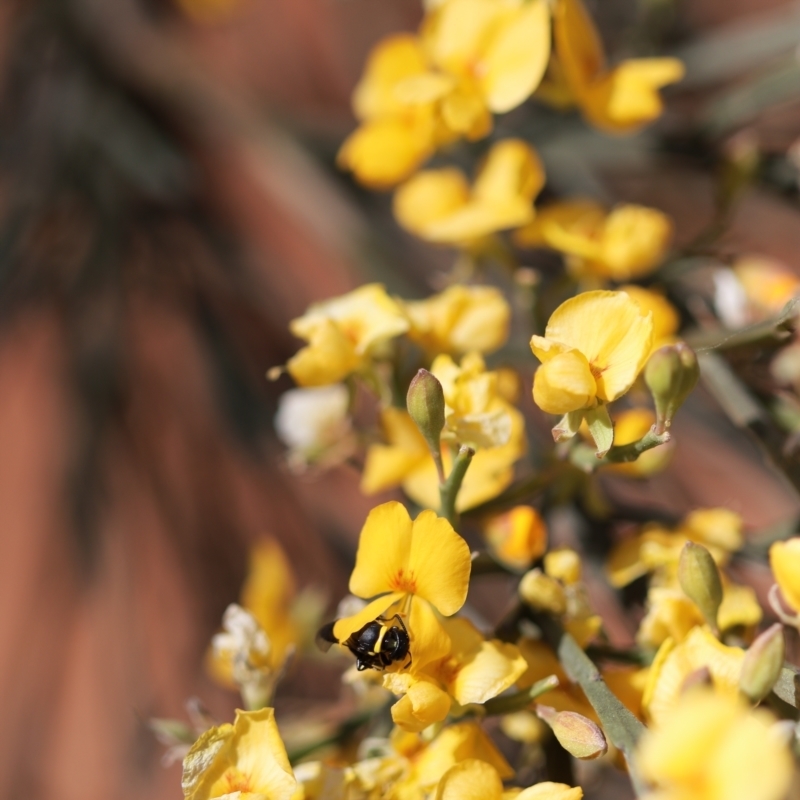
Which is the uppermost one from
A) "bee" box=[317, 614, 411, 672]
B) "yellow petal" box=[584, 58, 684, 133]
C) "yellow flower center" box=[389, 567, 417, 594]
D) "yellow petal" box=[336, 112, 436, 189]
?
"yellow petal" box=[336, 112, 436, 189]

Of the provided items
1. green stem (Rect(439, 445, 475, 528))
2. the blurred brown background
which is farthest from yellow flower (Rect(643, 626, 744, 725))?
the blurred brown background

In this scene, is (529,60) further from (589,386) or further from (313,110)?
(313,110)

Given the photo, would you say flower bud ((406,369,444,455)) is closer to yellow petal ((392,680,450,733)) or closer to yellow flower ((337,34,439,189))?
yellow petal ((392,680,450,733))

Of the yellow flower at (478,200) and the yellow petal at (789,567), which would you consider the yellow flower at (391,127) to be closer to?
the yellow flower at (478,200)

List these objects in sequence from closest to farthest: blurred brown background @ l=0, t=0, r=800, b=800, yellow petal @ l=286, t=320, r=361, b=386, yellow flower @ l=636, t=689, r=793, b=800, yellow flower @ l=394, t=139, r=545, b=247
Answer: yellow flower @ l=636, t=689, r=793, b=800 → yellow petal @ l=286, t=320, r=361, b=386 → yellow flower @ l=394, t=139, r=545, b=247 → blurred brown background @ l=0, t=0, r=800, b=800

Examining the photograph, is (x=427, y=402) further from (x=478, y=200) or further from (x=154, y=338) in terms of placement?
(x=154, y=338)

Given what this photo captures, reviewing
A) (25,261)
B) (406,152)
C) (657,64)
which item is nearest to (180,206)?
(25,261)
